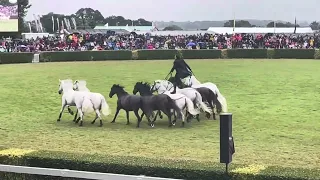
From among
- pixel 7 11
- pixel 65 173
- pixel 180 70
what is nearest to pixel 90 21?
pixel 7 11

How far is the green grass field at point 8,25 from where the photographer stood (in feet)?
139

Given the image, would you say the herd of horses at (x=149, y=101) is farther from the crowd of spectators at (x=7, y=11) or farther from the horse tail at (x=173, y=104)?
the crowd of spectators at (x=7, y=11)

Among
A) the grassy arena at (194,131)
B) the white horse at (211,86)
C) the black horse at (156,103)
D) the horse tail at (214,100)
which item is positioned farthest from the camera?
the white horse at (211,86)

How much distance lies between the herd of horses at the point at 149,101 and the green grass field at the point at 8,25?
32.5m

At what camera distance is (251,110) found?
13.5 meters

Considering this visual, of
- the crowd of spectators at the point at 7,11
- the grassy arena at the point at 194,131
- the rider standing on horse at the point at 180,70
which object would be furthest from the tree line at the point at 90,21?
the rider standing on horse at the point at 180,70

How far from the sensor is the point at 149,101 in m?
10.8

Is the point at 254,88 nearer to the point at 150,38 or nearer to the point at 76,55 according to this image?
the point at 76,55

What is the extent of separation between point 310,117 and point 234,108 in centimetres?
230

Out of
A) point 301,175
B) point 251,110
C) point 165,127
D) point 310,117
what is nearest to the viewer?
point 301,175

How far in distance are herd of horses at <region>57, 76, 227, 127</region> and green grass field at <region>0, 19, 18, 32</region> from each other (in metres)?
32.5

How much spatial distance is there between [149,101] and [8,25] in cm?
3454

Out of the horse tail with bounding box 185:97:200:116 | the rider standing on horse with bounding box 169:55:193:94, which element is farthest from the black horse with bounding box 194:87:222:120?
the horse tail with bounding box 185:97:200:116

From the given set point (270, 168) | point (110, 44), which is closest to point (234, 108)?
point (270, 168)
